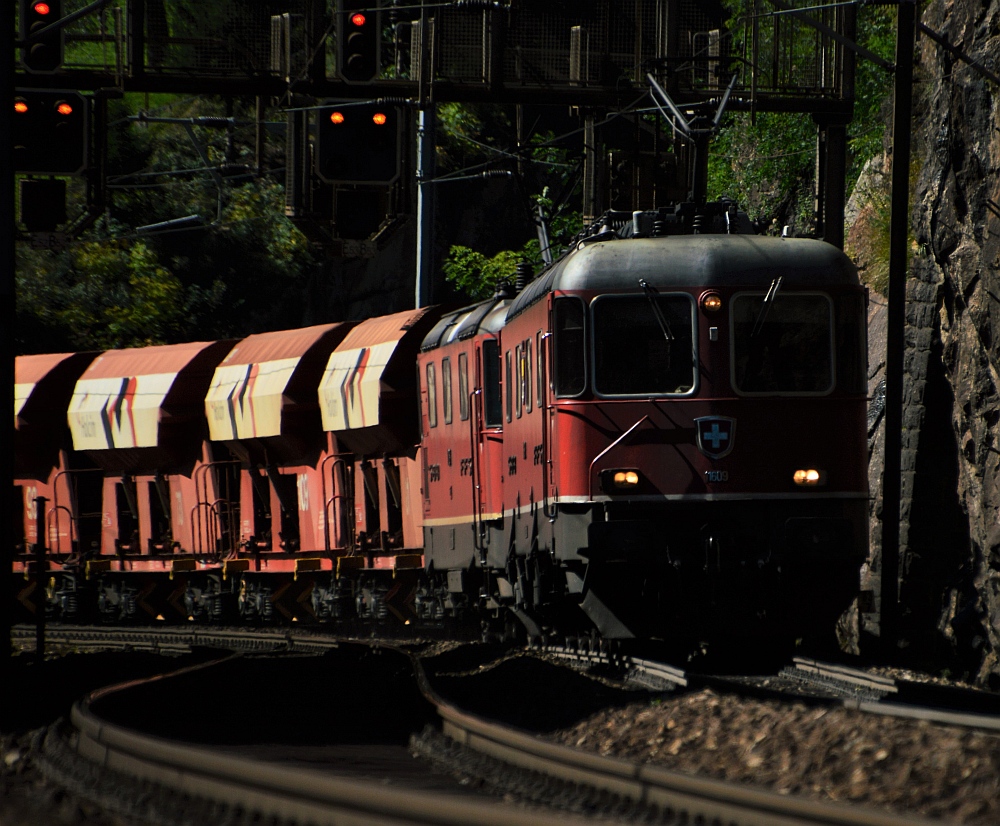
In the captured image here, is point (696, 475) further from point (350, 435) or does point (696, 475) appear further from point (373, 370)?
point (350, 435)

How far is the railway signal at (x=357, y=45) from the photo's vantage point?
50.5 ft

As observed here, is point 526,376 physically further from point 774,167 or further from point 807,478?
point 774,167

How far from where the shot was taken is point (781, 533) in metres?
11.6

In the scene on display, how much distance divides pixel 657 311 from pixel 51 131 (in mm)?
7776

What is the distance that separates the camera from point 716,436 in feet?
38.3

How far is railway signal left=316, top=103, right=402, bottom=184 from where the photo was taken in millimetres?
15766

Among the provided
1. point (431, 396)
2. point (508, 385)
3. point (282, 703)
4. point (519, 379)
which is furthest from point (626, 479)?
point (431, 396)

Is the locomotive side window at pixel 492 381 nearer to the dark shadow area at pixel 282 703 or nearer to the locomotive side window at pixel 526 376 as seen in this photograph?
the locomotive side window at pixel 526 376

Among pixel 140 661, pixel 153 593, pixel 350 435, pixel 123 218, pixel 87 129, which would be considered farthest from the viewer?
pixel 123 218

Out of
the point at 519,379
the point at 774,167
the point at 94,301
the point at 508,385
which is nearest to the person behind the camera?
the point at 519,379

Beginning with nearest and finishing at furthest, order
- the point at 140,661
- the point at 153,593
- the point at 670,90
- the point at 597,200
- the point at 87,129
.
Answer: the point at 140,661 → the point at 87,129 → the point at 670,90 → the point at 597,200 → the point at 153,593

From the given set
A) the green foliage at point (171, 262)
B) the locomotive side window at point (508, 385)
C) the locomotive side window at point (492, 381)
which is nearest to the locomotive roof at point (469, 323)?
the locomotive side window at point (492, 381)

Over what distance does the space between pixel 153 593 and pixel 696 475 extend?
1592 centimetres

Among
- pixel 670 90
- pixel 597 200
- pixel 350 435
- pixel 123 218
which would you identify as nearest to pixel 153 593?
pixel 350 435
